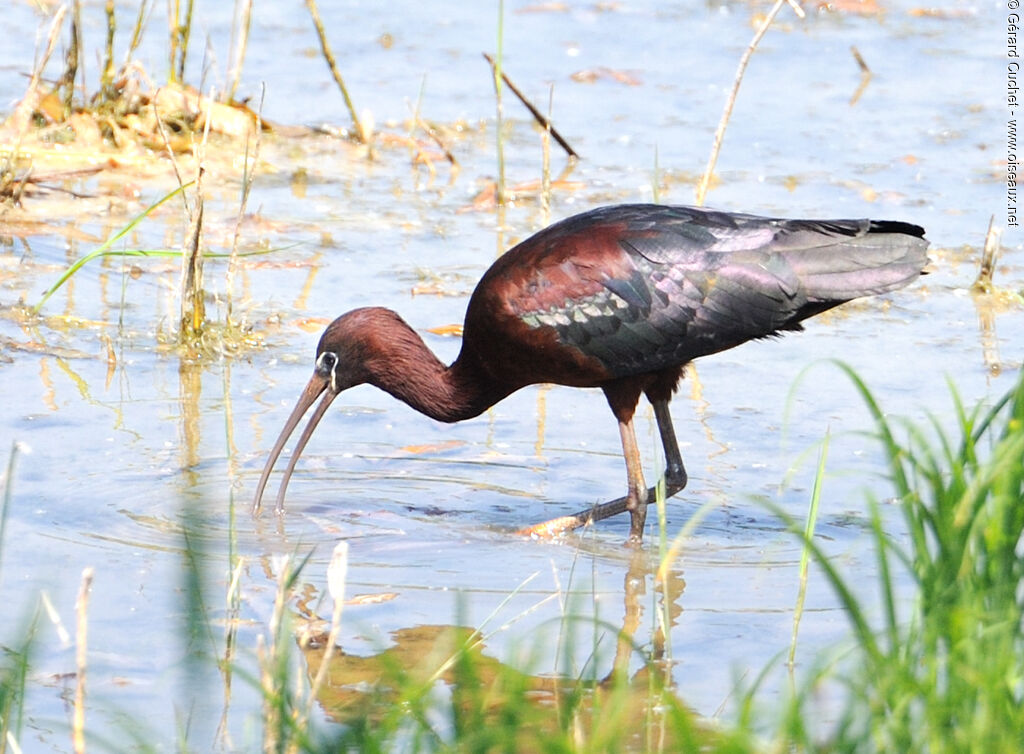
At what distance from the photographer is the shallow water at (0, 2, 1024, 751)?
14.9 feet

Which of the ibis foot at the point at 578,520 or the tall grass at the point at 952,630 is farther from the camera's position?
the ibis foot at the point at 578,520

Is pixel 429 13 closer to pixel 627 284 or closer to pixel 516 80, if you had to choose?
pixel 516 80

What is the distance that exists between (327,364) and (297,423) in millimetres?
221

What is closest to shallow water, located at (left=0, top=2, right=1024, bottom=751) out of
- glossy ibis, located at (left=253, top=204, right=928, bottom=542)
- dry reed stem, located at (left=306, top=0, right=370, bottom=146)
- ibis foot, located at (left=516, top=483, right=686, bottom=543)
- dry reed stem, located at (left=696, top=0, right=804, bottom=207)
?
ibis foot, located at (left=516, top=483, right=686, bottom=543)

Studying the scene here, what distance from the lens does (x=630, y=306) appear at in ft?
18.3

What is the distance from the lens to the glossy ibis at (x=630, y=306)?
5547 millimetres

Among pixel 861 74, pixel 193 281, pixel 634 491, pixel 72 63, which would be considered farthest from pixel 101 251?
pixel 861 74

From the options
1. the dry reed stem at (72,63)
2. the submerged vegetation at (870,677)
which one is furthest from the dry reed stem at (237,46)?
the submerged vegetation at (870,677)

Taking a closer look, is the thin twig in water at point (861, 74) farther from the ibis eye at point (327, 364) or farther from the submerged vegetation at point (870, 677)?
the submerged vegetation at point (870, 677)

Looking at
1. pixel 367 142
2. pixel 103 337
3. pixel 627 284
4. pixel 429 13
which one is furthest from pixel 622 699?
pixel 429 13

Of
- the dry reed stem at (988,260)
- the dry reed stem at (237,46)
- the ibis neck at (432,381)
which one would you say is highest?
the dry reed stem at (237,46)

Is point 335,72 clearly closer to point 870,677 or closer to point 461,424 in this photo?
point 461,424

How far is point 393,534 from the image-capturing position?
527 centimetres

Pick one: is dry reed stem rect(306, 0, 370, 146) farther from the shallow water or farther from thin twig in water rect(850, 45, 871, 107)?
thin twig in water rect(850, 45, 871, 107)
